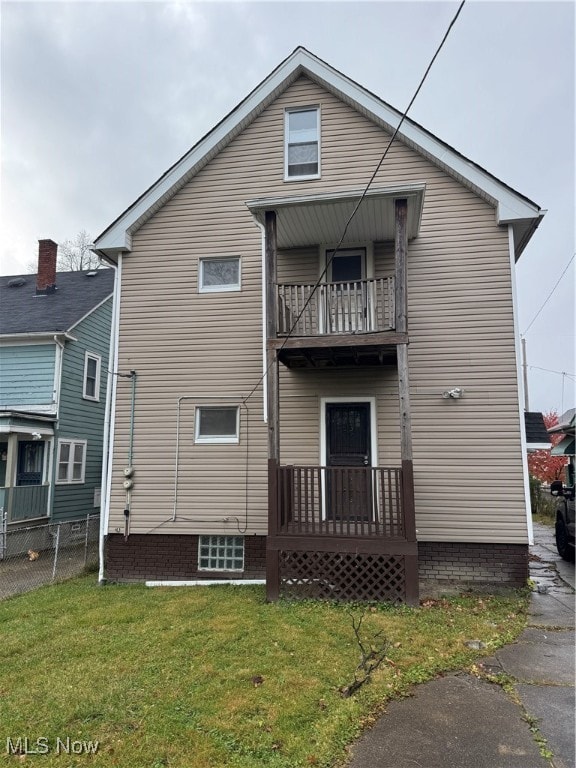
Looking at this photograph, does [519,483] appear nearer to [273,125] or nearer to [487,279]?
[487,279]

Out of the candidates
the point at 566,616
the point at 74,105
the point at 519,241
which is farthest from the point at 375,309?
the point at 74,105

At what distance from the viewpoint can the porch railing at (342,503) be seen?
22.2 ft

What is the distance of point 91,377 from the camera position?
15.1 meters

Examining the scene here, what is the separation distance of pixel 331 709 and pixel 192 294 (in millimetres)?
6957

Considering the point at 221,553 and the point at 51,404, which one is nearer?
the point at 221,553

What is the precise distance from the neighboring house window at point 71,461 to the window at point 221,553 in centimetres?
711

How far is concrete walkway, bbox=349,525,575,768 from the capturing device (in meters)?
3.21

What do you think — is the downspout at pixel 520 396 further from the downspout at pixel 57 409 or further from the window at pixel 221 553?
the downspout at pixel 57 409

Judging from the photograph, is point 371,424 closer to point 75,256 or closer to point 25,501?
point 25,501

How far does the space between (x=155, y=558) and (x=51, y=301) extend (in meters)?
10.7

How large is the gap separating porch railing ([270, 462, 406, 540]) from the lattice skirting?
33 centimetres

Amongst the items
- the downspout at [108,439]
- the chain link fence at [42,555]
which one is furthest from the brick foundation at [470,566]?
the chain link fence at [42,555]

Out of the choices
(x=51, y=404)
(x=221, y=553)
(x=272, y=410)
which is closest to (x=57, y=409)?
(x=51, y=404)

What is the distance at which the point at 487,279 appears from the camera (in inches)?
311
